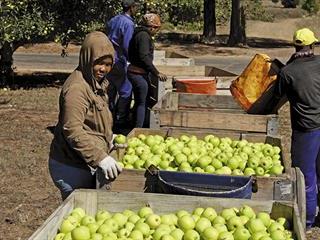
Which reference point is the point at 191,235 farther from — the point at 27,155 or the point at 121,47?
the point at 121,47

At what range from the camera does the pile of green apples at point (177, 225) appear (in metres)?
3.68

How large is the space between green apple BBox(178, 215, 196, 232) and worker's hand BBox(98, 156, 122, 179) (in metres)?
0.70

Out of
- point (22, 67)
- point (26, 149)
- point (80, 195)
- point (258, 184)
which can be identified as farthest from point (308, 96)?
point (22, 67)

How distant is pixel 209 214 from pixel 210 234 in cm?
28

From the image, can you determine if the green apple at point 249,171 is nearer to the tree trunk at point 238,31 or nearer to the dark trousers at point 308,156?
the dark trousers at point 308,156

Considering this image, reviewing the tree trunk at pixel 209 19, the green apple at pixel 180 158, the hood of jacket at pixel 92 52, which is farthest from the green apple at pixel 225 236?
the tree trunk at pixel 209 19

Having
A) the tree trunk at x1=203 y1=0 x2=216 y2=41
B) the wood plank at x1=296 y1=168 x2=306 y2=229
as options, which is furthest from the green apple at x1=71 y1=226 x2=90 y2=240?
the tree trunk at x1=203 y1=0 x2=216 y2=41

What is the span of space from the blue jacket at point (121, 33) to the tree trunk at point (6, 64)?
23.1 feet

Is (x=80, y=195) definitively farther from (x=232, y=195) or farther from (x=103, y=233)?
(x=232, y=195)

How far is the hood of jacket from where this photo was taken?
4230 mm

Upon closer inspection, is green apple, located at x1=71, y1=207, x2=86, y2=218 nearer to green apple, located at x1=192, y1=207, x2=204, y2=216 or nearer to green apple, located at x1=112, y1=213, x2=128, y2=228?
green apple, located at x1=112, y1=213, x2=128, y2=228

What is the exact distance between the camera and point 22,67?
2256cm

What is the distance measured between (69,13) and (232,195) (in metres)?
11.6

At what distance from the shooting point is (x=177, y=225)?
12.9 feet
